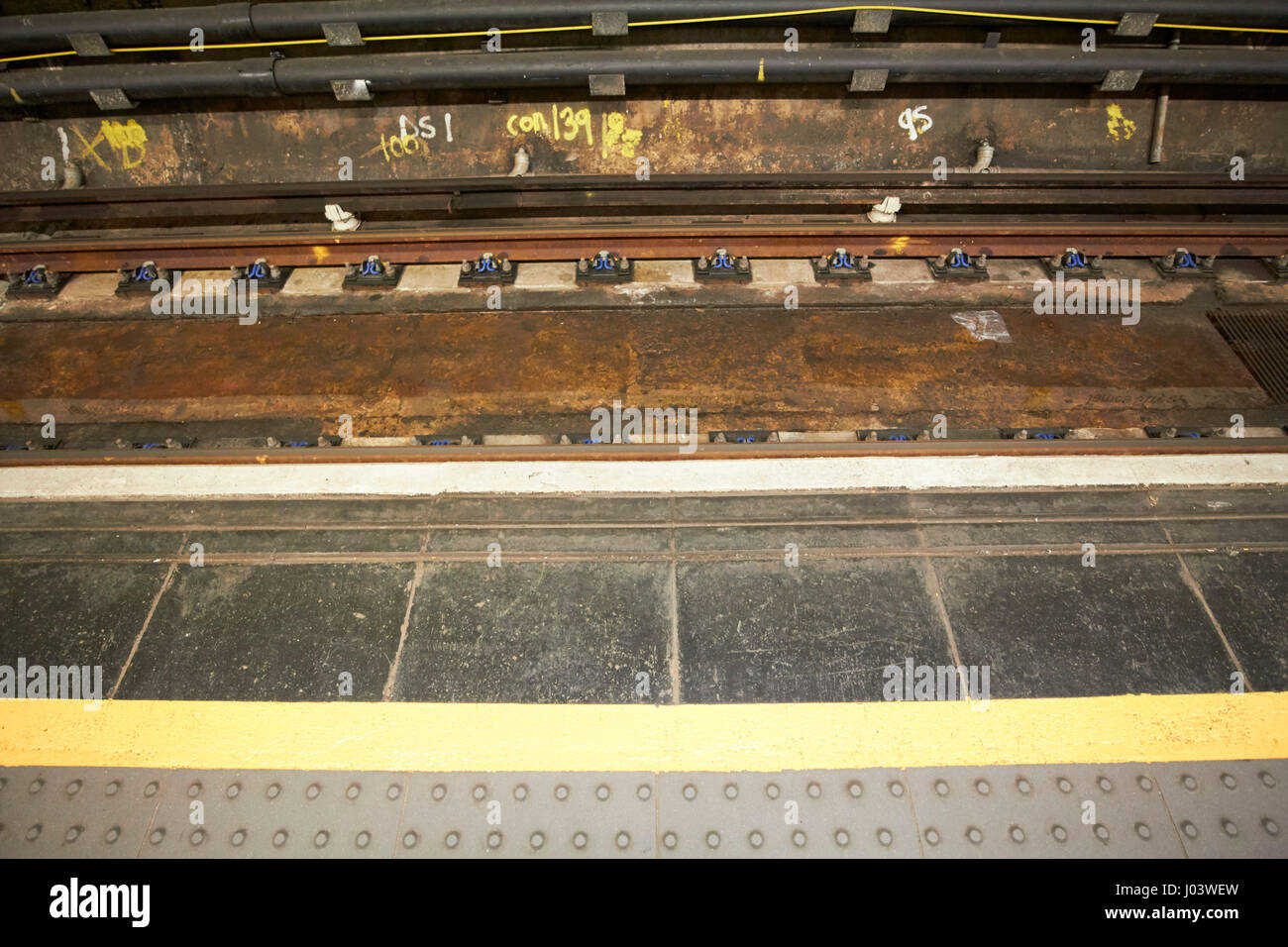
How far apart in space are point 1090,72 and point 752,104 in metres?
2.10

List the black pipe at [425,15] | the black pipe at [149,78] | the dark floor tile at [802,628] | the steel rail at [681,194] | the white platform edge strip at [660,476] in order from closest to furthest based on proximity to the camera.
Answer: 1. the dark floor tile at [802,628]
2. the white platform edge strip at [660,476]
3. the black pipe at [425,15]
4. the black pipe at [149,78]
5. the steel rail at [681,194]

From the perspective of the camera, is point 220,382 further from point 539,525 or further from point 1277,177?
point 1277,177

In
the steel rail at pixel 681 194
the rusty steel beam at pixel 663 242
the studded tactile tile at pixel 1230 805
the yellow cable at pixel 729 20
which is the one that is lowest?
the studded tactile tile at pixel 1230 805

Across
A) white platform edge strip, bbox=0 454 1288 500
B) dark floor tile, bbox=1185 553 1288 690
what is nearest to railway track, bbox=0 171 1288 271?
white platform edge strip, bbox=0 454 1288 500

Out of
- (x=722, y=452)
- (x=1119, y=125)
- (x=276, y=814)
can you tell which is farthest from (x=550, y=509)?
(x=1119, y=125)

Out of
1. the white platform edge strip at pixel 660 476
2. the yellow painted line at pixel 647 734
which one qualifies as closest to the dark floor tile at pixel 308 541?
the white platform edge strip at pixel 660 476

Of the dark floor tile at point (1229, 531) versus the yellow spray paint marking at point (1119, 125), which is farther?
the yellow spray paint marking at point (1119, 125)

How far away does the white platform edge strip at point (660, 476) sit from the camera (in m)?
3.57

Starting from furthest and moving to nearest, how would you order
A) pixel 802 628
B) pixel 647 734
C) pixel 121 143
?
pixel 121 143 → pixel 802 628 → pixel 647 734

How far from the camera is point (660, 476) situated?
3.61 metres

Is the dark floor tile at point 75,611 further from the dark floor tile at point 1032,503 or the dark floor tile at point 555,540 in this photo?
the dark floor tile at point 1032,503

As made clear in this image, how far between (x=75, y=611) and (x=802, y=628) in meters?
3.39

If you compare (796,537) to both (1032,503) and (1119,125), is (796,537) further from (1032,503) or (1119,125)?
(1119,125)

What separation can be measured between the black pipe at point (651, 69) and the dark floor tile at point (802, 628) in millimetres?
3108
